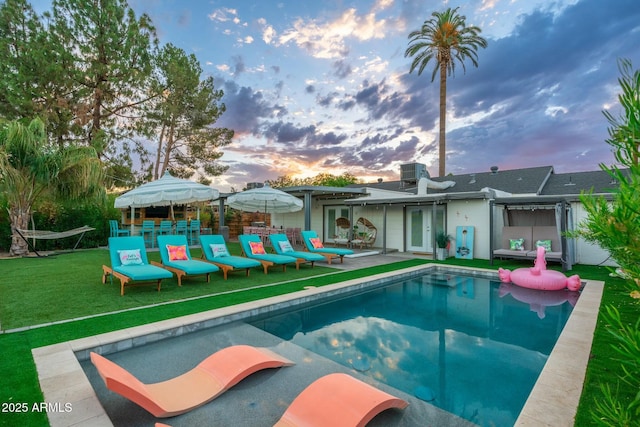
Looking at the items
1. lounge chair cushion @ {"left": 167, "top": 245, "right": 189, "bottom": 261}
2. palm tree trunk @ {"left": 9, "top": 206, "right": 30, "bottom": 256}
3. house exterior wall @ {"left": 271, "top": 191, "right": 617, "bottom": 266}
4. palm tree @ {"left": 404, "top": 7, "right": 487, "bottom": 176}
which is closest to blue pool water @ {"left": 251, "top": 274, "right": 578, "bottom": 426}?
lounge chair cushion @ {"left": 167, "top": 245, "right": 189, "bottom": 261}

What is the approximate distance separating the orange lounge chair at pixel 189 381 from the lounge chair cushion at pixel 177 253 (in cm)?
532

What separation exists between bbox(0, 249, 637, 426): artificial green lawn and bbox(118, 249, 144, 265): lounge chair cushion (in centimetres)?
60

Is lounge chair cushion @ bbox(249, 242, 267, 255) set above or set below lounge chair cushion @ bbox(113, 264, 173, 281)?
above

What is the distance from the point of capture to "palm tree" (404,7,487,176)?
23.5 meters

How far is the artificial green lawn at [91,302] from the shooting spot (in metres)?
3.49

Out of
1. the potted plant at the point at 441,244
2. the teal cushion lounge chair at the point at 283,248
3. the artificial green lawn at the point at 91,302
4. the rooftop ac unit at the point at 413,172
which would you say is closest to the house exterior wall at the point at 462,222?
the artificial green lawn at the point at 91,302

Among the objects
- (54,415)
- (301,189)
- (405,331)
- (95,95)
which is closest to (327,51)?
(301,189)

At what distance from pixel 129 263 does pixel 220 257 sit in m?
2.42

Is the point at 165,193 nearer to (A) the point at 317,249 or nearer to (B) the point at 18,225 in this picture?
(A) the point at 317,249

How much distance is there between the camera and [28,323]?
512cm

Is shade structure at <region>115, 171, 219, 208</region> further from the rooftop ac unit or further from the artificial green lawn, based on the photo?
the rooftop ac unit

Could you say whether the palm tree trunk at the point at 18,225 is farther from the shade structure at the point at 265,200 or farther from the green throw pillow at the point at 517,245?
the green throw pillow at the point at 517,245

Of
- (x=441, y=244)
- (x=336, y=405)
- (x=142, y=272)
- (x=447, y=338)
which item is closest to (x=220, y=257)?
(x=142, y=272)

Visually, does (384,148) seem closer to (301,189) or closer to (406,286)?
(301,189)
